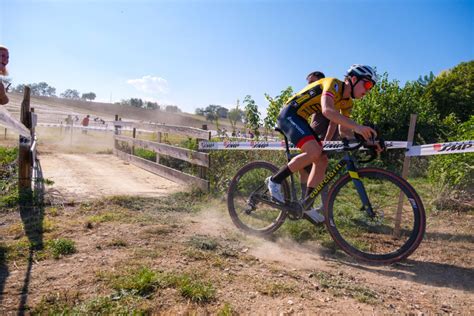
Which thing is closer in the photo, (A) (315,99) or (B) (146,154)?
(A) (315,99)

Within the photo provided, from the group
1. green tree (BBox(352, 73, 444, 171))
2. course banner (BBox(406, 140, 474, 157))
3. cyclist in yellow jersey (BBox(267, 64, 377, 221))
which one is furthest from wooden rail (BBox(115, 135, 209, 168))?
green tree (BBox(352, 73, 444, 171))

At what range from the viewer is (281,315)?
2.50 m

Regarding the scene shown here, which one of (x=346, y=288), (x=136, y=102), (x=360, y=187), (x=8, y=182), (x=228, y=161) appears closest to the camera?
(x=346, y=288)

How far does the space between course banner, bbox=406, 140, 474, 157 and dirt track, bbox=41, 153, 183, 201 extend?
4644 millimetres

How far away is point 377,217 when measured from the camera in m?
3.92

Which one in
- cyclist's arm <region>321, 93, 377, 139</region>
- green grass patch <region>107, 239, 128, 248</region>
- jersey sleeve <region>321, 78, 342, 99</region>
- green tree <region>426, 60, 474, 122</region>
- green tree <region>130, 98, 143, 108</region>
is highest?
green tree <region>130, 98, 143, 108</region>

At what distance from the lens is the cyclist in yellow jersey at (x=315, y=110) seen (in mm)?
3820

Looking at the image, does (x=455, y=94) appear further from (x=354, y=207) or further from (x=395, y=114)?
(x=354, y=207)

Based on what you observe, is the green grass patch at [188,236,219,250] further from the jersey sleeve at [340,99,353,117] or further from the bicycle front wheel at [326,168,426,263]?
the jersey sleeve at [340,99,353,117]

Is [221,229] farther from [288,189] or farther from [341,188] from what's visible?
[341,188]

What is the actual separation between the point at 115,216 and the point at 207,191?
2.21 m

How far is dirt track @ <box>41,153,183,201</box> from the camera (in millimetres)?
6617

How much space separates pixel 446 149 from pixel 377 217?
1198mm

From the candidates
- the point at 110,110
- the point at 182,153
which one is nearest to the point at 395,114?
the point at 182,153
